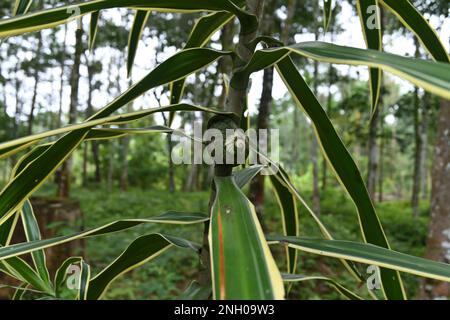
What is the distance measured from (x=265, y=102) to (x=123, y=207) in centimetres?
384

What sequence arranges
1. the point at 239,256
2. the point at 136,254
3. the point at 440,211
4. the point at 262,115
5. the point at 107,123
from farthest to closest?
the point at 262,115
the point at 440,211
the point at 136,254
the point at 107,123
the point at 239,256

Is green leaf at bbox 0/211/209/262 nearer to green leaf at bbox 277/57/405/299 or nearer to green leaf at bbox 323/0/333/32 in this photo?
green leaf at bbox 277/57/405/299

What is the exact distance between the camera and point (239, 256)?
0.88ft

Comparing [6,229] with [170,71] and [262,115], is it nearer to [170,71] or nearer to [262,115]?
[170,71]

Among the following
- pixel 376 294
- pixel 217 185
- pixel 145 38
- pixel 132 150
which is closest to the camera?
pixel 217 185

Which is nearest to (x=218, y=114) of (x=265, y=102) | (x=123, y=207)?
(x=265, y=102)

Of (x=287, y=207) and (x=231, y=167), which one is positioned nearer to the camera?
(x=231, y=167)

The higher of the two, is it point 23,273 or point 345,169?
point 345,169

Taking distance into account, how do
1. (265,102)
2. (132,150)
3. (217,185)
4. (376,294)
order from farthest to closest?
(132,150), (265,102), (376,294), (217,185)

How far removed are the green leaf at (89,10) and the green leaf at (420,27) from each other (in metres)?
0.17

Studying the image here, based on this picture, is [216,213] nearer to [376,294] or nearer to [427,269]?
[427,269]

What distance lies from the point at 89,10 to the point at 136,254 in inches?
10.5

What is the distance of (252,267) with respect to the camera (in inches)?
10.2

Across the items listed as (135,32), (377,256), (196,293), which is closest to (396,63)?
(377,256)
